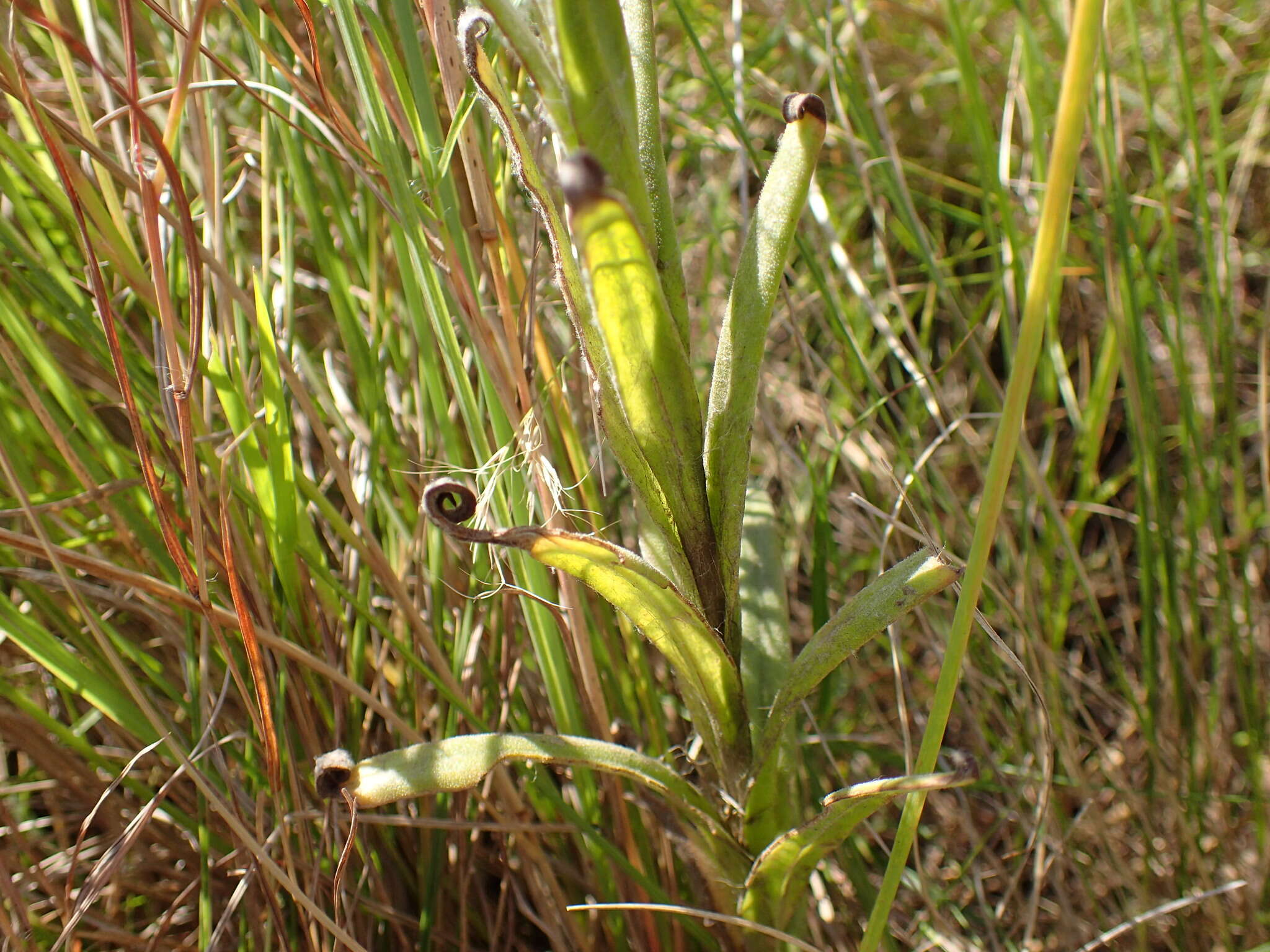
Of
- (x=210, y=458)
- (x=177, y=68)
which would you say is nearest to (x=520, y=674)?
(x=210, y=458)

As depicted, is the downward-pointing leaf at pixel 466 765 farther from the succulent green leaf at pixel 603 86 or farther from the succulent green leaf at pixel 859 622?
the succulent green leaf at pixel 603 86

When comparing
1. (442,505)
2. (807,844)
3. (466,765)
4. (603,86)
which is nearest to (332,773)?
(466,765)

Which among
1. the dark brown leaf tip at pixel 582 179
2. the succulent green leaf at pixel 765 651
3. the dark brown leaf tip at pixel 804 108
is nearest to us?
the dark brown leaf tip at pixel 582 179

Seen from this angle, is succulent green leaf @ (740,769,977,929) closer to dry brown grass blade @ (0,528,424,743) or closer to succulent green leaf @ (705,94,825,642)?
succulent green leaf @ (705,94,825,642)

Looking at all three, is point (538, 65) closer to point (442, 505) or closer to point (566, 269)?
point (566, 269)

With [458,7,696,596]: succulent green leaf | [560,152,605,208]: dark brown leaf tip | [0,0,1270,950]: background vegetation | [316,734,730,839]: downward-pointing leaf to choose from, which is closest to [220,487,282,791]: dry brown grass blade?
[0,0,1270,950]: background vegetation

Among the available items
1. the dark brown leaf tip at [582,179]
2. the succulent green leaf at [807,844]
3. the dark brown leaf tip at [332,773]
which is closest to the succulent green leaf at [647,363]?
the dark brown leaf tip at [582,179]

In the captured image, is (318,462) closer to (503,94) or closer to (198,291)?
(198,291)
